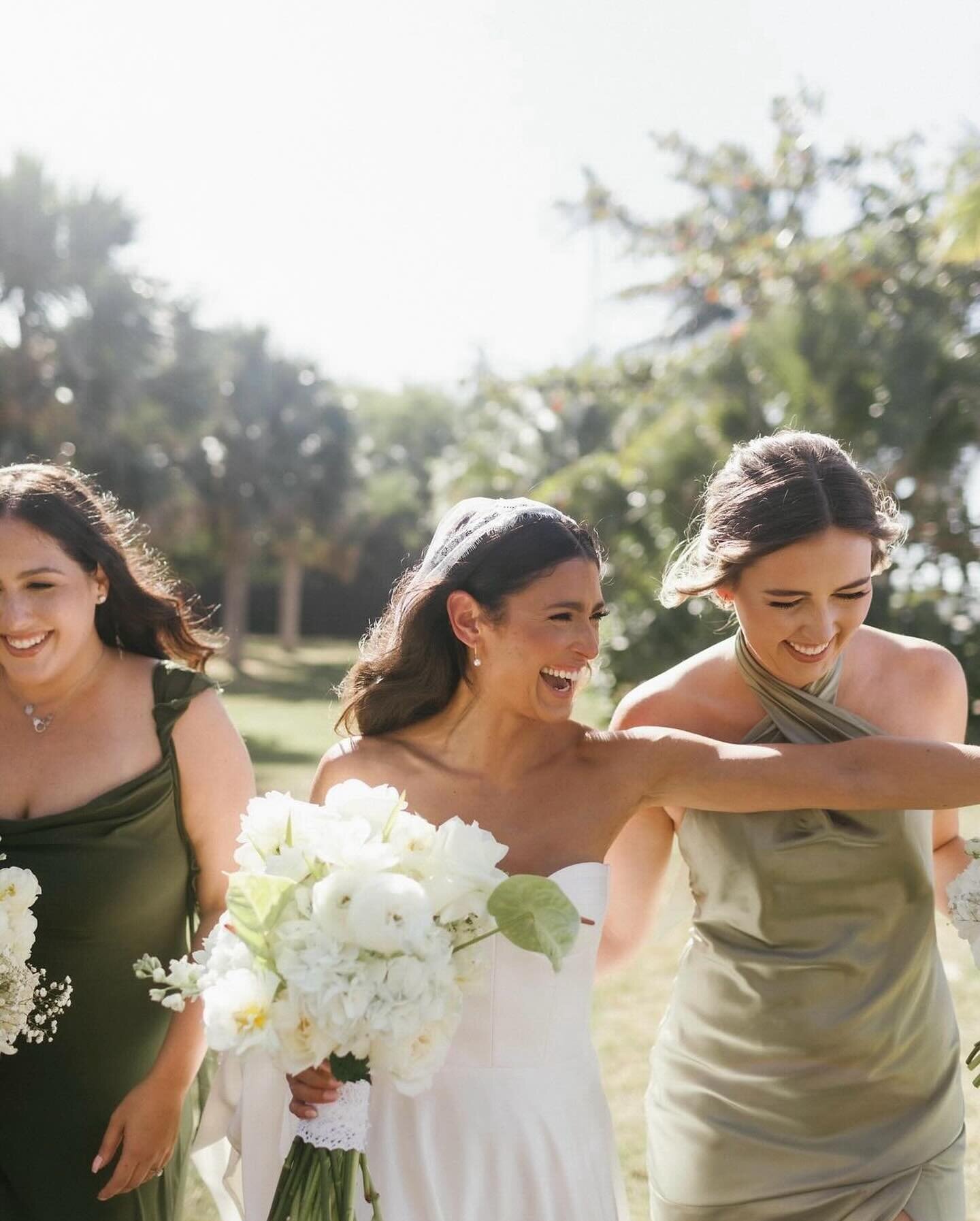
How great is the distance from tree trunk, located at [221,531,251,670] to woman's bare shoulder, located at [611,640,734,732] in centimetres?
3497

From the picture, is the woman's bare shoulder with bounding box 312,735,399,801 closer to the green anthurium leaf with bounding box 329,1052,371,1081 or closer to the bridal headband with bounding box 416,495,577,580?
the bridal headband with bounding box 416,495,577,580

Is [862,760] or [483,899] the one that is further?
[862,760]

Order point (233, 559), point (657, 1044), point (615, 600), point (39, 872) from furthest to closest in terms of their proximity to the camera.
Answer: point (233, 559) → point (615, 600) → point (657, 1044) → point (39, 872)

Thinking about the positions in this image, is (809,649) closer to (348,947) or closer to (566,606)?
(566,606)

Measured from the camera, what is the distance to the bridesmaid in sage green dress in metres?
2.92

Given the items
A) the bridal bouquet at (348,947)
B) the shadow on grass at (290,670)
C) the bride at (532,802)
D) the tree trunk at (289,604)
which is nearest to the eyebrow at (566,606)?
the bride at (532,802)

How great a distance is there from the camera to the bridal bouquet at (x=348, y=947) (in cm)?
214

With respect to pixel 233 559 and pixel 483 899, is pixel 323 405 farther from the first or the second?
pixel 483 899

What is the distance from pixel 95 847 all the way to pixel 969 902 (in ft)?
6.61

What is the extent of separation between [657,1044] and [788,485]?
1507mm

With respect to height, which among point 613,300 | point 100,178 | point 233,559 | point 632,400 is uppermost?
point 100,178

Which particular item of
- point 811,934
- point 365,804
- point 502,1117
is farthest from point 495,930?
point 811,934

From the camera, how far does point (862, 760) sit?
9.29 feet

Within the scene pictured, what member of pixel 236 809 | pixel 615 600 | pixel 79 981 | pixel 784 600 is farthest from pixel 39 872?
pixel 615 600
